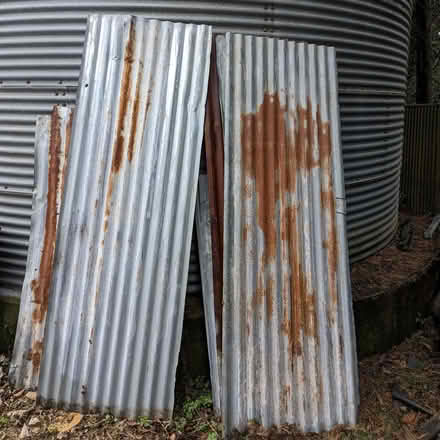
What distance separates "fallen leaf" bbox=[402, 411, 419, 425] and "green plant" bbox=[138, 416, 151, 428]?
1.67 m

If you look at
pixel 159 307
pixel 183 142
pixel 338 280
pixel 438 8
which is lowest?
pixel 159 307

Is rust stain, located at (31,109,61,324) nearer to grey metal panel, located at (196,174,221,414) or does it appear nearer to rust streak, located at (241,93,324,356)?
grey metal panel, located at (196,174,221,414)

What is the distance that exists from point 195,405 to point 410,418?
A: 1.45m

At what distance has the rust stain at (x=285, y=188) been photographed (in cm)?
268

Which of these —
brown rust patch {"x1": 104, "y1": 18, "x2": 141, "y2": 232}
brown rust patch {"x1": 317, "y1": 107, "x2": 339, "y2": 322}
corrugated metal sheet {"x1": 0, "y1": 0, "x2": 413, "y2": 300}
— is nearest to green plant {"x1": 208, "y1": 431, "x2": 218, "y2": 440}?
brown rust patch {"x1": 317, "y1": 107, "x2": 339, "y2": 322}

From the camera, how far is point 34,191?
3.05 meters

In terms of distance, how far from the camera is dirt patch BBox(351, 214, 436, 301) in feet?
11.8

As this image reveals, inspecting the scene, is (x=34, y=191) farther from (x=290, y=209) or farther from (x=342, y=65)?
(x=342, y=65)

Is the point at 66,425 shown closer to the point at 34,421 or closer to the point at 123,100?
the point at 34,421

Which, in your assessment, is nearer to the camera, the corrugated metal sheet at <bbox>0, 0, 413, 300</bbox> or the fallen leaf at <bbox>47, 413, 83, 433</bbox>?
the fallen leaf at <bbox>47, 413, 83, 433</bbox>

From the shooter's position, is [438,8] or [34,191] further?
[438,8]

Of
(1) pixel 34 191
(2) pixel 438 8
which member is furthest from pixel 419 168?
(1) pixel 34 191

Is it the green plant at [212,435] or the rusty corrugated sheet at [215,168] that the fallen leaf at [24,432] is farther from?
the rusty corrugated sheet at [215,168]

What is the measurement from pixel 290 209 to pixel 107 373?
1.54 meters
